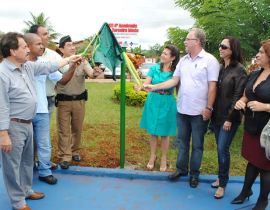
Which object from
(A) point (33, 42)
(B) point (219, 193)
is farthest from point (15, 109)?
(B) point (219, 193)

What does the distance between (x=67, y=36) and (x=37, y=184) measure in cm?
211

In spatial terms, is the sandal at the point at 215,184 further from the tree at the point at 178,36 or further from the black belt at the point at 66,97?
the tree at the point at 178,36

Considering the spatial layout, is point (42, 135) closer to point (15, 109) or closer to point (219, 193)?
point (15, 109)

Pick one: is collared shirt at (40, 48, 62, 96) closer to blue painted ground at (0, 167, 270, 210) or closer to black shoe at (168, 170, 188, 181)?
blue painted ground at (0, 167, 270, 210)

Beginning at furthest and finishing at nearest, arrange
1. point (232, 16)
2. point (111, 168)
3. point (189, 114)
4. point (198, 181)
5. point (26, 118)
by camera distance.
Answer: point (232, 16)
point (111, 168)
point (198, 181)
point (189, 114)
point (26, 118)

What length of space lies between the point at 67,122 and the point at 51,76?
2.61 feet

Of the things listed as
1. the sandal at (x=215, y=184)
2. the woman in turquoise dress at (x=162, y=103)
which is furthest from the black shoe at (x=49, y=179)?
the sandal at (x=215, y=184)

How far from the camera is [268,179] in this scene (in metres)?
3.93

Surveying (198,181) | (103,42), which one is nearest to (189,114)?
(198,181)

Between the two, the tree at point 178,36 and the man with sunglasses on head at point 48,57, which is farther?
the tree at point 178,36

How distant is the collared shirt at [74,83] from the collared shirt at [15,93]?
1.23m

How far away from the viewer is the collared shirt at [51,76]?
192 inches

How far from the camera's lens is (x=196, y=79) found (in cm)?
454

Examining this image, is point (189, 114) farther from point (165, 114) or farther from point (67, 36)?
point (67, 36)
